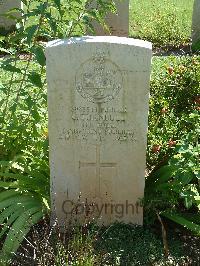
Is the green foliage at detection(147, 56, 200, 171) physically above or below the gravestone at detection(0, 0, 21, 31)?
below

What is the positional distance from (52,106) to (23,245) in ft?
3.69

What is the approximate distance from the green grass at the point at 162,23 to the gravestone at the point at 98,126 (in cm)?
662

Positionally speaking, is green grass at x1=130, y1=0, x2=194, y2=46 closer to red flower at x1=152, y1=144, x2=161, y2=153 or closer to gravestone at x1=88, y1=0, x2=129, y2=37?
gravestone at x1=88, y1=0, x2=129, y2=37

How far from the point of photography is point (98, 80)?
12.2 ft

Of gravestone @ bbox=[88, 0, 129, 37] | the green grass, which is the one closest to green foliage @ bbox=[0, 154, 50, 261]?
gravestone @ bbox=[88, 0, 129, 37]

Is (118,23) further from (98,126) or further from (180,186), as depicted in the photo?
(180,186)

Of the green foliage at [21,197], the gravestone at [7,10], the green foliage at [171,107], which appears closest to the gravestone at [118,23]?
the gravestone at [7,10]

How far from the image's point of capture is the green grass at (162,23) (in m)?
10.5

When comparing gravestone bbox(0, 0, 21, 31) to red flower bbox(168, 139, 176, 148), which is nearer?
red flower bbox(168, 139, 176, 148)

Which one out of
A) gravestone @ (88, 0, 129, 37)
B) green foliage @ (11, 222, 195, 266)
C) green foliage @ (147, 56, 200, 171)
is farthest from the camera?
gravestone @ (88, 0, 129, 37)

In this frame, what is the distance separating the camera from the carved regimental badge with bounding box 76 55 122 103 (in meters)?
3.67

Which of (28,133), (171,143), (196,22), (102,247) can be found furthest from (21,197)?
(196,22)

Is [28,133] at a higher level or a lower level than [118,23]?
lower

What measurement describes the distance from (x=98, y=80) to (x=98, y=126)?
0.38 m
